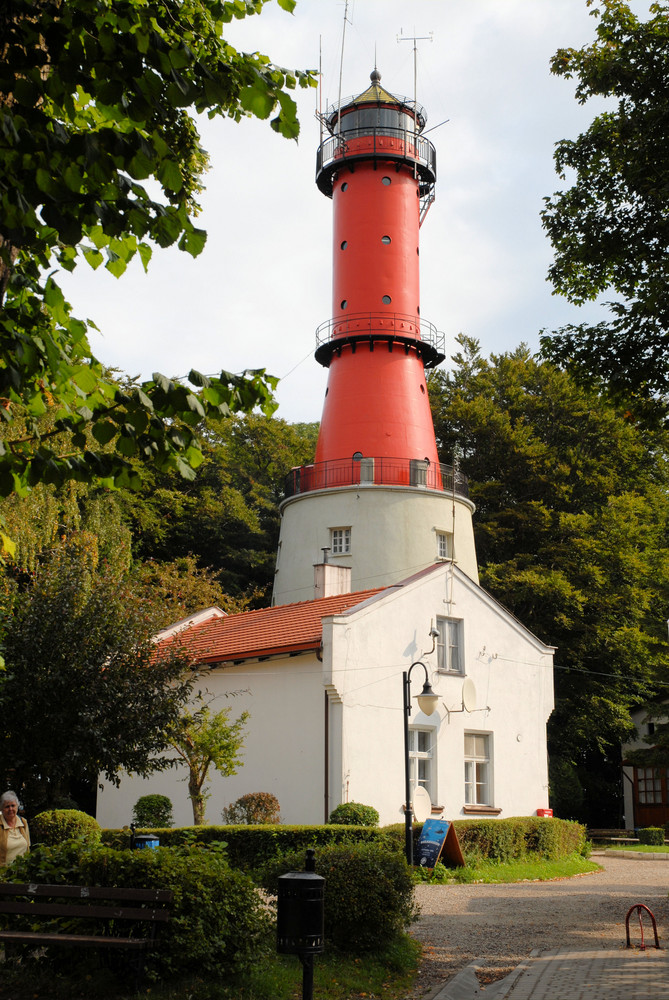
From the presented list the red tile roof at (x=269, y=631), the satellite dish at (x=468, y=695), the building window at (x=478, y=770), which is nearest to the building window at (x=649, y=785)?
the building window at (x=478, y=770)

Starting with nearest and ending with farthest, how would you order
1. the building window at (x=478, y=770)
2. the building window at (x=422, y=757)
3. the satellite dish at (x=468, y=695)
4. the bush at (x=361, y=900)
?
the bush at (x=361, y=900)
the building window at (x=422, y=757)
the satellite dish at (x=468, y=695)
the building window at (x=478, y=770)

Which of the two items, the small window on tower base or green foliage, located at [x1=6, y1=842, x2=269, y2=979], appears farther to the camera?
the small window on tower base

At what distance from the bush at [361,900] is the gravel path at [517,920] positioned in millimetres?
563

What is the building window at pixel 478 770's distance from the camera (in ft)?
80.4

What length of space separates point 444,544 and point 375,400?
5184mm

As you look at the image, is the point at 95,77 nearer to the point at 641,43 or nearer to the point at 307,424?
the point at 641,43

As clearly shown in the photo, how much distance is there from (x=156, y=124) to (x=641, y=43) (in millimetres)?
9796

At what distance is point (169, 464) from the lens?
6406 millimetres

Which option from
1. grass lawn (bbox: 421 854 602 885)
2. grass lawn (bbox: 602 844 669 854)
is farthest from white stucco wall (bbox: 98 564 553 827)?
grass lawn (bbox: 602 844 669 854)

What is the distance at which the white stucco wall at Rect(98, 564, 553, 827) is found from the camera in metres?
21.4

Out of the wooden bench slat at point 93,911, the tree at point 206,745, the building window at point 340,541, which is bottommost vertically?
the wooden bench slat at point 93,911

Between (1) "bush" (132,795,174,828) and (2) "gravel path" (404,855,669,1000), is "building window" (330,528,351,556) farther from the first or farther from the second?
(2) "gravel path" (404,855,669,1000)

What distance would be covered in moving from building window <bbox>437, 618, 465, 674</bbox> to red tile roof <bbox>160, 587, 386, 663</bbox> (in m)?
1.88

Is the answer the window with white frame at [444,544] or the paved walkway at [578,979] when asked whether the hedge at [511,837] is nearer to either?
the paved walkway at [578,979]
